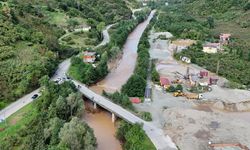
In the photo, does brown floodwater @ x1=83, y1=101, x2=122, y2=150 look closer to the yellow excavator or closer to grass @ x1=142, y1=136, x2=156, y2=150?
grass @ x1=142, y1=136, x2=156, y2=150

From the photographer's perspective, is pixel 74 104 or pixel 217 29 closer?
pixel 74 104

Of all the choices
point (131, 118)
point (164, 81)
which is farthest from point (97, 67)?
point (131, 118)

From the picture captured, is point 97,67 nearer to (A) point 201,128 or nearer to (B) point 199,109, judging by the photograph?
(B) point 199,109

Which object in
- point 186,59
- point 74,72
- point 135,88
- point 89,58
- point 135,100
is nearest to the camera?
point 135,100

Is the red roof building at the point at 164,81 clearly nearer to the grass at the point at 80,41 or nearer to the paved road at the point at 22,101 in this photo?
the paved road at the point at 22,101

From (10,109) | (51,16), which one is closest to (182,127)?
(10,109)
